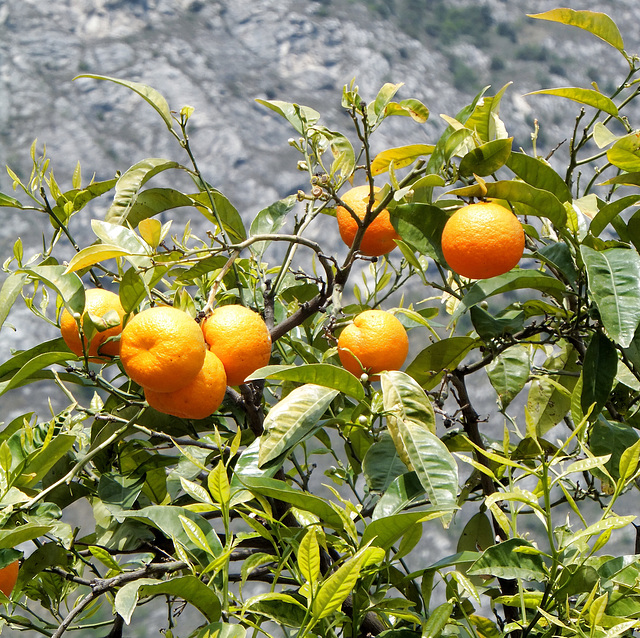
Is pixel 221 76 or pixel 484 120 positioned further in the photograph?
pixel 221 76

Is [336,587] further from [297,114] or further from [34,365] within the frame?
[297,114]

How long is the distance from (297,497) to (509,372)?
0.28 meters

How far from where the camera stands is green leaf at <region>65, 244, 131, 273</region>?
1.66 ft

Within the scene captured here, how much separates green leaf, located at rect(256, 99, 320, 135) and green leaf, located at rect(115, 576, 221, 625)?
15.5 inches

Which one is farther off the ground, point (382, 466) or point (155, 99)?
point (155, 99)

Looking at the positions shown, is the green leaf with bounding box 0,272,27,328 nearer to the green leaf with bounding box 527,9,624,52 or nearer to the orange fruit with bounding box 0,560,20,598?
the orange fruit with bounding box 0,560,20,598

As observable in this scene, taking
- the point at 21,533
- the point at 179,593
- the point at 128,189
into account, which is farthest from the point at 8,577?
the point at 128,189

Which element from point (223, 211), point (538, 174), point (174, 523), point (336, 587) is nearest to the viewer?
point (336, 587)

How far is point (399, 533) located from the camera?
0.45 meters

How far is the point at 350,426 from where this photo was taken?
2.00 ft

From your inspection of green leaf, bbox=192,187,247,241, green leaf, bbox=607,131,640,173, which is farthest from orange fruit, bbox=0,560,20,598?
green leaf, bbox=607,131,640,173

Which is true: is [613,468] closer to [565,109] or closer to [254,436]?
[254,436]

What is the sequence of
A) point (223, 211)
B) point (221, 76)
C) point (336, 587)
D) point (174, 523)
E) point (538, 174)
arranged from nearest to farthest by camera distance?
point (336, 587) → point (174, 523) → point (538, 174) → point (223, 211) → point (221, 76)

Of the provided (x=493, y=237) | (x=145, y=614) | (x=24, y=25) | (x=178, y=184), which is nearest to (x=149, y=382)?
(x=493, y=237)
